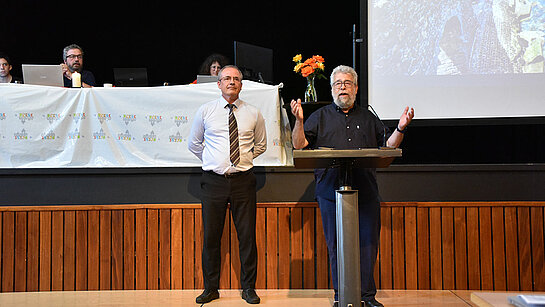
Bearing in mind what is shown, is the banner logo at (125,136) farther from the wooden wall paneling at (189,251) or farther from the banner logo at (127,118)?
the wooden wall paneling at (189,251)

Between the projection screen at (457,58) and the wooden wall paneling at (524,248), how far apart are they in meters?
0.81

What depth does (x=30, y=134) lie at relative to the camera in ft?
12.2

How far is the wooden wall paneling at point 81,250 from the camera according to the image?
3.79 m

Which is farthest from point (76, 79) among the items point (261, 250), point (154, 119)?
point (261, 250)

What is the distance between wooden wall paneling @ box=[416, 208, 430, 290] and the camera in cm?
374

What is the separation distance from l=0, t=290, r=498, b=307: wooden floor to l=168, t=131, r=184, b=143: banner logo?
3.67 feet

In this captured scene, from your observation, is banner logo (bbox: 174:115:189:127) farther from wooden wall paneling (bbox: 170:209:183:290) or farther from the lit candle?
Result: the lit candle

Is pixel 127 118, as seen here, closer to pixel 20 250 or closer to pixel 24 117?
pixel 24 117

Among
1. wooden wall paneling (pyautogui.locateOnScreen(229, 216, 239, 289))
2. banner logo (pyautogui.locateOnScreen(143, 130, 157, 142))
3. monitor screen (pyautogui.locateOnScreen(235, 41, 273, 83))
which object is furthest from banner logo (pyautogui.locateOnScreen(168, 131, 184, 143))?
monitor screen (pyautogui.locateOnScreen(235, 41, 273, 83))

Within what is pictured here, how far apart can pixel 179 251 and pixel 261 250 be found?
2.03 feet

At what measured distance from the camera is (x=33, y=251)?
378 centimetres

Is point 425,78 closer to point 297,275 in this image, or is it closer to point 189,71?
point 297,275

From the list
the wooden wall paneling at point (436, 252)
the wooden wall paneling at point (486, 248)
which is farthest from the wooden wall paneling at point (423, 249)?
the wooden wall paneling at point (486, 248)

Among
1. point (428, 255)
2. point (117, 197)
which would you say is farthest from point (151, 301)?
point (428, 255)
